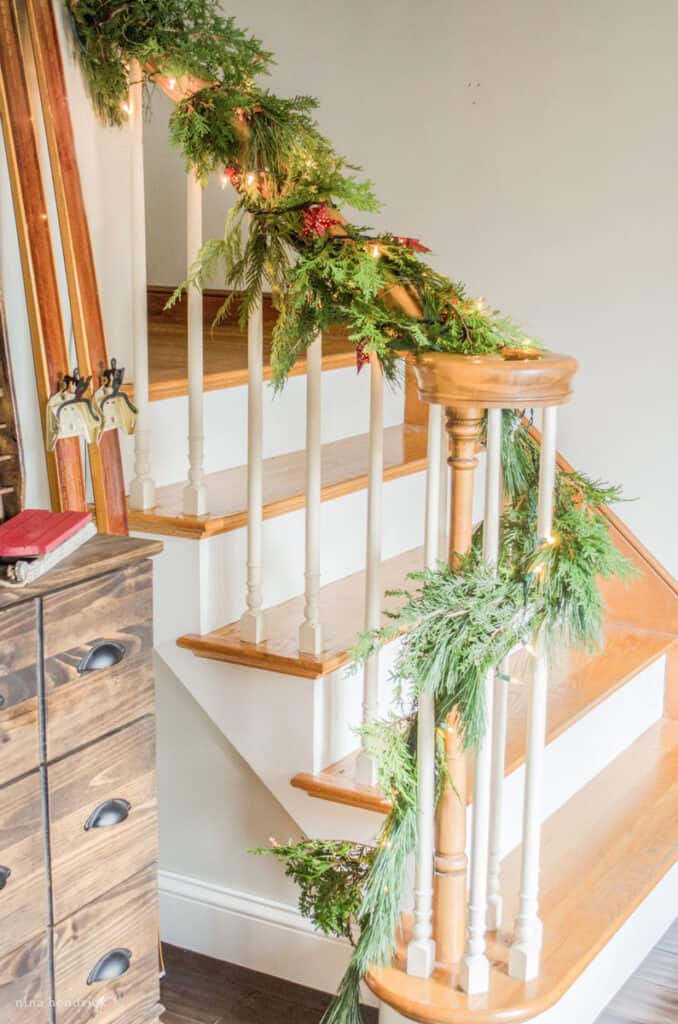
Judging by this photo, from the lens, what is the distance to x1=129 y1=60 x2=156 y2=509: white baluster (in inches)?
88.2

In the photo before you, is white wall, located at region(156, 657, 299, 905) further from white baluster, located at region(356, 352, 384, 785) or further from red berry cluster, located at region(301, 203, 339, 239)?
red berry cluster, located at region(301, 203, 339, 239)

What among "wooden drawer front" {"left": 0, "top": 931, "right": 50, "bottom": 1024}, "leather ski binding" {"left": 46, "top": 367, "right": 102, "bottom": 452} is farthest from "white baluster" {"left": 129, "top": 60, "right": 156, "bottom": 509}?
"wooden drawer front" {"left": 0, "top": 931, "right": 50, "bottom": 1024}

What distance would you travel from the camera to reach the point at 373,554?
2074mm

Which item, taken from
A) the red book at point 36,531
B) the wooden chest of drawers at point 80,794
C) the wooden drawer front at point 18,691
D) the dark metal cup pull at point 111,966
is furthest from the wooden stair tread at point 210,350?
the dark metal cup pull at point 111,966

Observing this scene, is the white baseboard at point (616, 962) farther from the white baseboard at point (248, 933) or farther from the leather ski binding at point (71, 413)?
the leather ski binding at point (71, 413)

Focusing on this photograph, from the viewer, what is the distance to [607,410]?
10.0ft

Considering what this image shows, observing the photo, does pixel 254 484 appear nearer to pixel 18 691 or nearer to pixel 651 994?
pixel 18 691

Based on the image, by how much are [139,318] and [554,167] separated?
4.05ft

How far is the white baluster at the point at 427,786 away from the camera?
1.78 meters

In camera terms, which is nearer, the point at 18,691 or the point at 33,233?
the point at 18,691

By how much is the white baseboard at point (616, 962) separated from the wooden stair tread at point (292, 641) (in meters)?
0.57

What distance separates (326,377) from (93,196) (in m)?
0.83

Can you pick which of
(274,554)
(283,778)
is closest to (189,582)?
(274,554)

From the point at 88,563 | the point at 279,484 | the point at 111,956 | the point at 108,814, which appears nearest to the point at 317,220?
the point at 88,563
